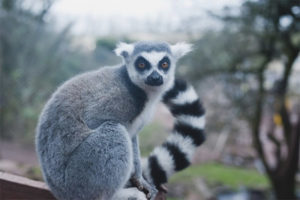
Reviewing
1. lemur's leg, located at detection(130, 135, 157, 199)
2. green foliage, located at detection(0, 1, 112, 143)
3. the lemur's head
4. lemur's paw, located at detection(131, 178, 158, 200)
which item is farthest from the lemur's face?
green foliage, located at detection(0, 1, 112, 143)

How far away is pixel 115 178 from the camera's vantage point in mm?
2373

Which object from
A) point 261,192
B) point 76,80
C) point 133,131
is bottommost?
point 261,192

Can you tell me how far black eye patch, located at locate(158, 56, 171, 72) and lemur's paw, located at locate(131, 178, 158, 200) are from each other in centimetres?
94

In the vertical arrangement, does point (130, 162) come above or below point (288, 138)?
above

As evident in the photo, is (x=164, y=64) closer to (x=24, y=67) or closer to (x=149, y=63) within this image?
(x=149, y=63)

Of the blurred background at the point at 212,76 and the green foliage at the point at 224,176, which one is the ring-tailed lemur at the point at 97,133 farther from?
the green foliage at the point at 224,176

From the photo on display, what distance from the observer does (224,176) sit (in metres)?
9.29

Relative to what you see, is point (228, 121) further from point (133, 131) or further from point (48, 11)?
point (48, 11)

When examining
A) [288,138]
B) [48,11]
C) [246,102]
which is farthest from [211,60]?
[48,11]

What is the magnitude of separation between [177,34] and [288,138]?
348 cm

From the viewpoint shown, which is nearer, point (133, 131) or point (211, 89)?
point (133, 131)

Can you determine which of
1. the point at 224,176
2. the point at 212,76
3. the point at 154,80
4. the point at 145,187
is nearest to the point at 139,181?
the point at 145,187

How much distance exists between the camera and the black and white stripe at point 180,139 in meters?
2.52

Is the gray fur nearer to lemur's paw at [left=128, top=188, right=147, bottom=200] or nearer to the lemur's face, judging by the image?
the lemur's face
